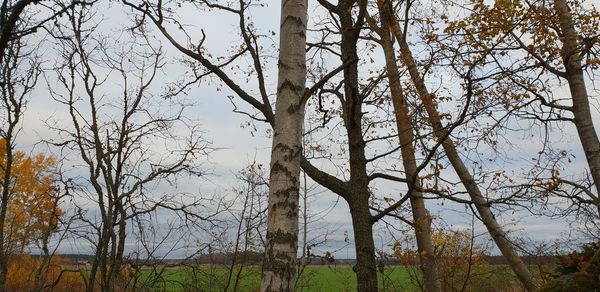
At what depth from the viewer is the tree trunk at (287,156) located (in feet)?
8.25

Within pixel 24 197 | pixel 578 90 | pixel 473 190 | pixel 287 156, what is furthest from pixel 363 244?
pixel 24 197

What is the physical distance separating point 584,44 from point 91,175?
32.2ft

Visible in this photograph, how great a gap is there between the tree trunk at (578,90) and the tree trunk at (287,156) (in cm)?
608

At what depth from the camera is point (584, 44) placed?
23.1 ft

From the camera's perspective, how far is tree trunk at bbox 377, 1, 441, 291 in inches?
252

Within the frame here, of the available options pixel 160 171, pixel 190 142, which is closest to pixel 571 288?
pixel 160 171

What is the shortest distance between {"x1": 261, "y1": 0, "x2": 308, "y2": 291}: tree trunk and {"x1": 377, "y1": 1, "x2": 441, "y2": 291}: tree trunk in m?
3.27

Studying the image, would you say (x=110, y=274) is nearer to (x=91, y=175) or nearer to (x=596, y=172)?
(x=91, y=175)

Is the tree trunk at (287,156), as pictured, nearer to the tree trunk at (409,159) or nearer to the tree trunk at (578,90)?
the tree trunk at (409,159)

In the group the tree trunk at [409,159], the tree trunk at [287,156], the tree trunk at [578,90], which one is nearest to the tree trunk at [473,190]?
the tree trunk at [409,159]

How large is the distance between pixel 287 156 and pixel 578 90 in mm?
7038

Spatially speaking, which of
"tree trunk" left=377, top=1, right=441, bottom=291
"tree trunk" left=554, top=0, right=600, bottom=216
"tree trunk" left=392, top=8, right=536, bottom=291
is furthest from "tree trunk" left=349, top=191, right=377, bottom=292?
"tree trunk" left=554, top=0, right=600, bottom=216

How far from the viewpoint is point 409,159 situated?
7.61 meters

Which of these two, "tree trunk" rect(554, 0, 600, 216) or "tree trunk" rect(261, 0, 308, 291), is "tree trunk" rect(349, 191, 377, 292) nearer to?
"tree trunk" rect(261, 0, 308, 291)
